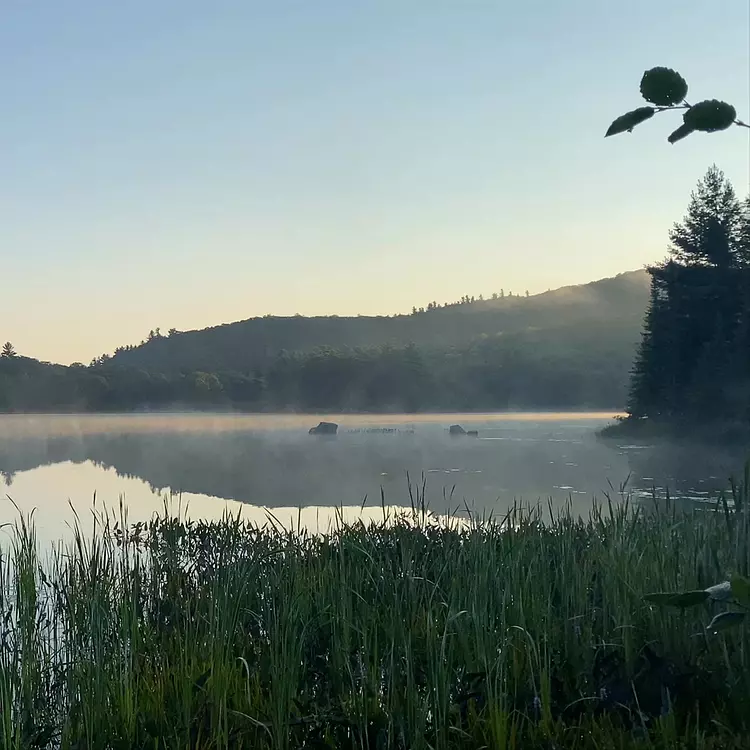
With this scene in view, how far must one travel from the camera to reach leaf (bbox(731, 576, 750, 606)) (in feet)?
4.87

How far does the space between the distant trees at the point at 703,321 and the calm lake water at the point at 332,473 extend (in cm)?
167

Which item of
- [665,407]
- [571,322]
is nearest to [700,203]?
[665,407]

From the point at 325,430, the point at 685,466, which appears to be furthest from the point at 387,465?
the point at 325,430

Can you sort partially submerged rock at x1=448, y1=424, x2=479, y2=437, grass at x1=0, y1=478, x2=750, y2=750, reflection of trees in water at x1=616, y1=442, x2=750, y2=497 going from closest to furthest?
grass at x1=0, y1=478, x2=750, y2=750
reflection of trees in water at x1=616, y1=442, x2=750, y2=497
partially submerged rock at x1=448, y1=424, x2=479, y2=437

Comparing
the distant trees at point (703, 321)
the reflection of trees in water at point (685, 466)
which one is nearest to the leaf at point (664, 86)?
the reflection of trees in water at point (685, 466)

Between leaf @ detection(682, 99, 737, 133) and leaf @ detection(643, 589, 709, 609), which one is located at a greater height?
leaf @ detection(682, 99, 737, 133)

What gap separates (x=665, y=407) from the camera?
27.6 metres

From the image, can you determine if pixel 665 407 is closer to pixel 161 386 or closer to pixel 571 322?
pixel 161 386

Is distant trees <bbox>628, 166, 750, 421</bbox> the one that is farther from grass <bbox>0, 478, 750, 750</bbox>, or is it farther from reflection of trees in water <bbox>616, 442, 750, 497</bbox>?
grass <bbox>0, 478, 750, 750</bbox>

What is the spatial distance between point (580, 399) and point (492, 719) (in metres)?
60.1

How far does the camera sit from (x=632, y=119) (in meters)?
1.47

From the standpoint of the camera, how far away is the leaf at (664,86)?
1.47m

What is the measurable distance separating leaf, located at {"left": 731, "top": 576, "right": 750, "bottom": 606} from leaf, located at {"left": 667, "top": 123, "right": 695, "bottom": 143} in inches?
31.1

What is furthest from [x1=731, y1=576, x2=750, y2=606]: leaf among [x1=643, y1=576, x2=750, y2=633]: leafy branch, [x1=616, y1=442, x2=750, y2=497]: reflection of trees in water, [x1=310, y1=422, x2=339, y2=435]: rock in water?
[x1=310, y1=422, x2=339, y2=435]: rock in water
